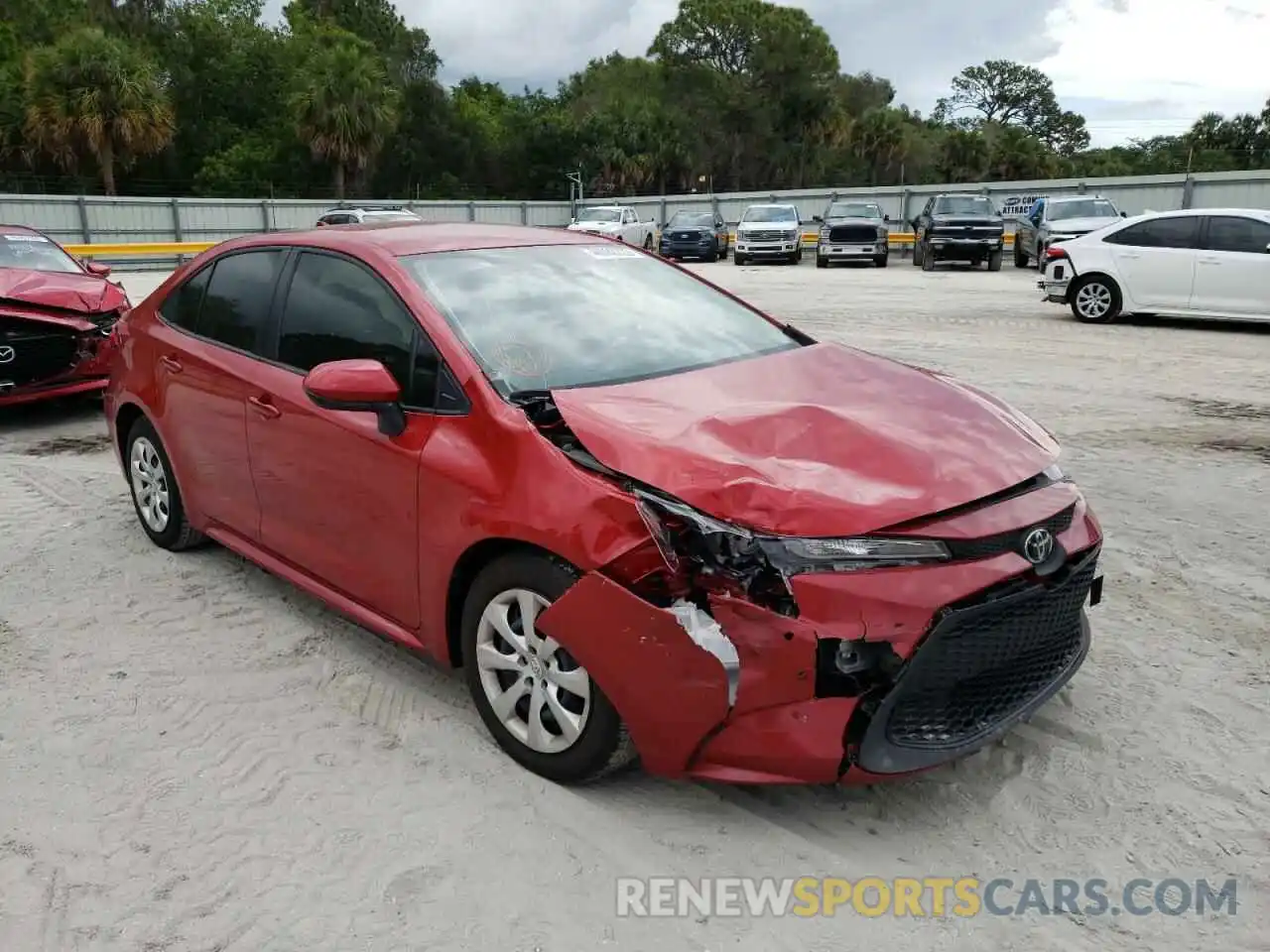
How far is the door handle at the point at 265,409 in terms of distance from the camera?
3930 mm

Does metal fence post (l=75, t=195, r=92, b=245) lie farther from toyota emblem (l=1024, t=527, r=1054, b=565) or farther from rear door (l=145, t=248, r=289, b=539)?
toyota emblem (l=1024, t=527, r=1054, b=565)

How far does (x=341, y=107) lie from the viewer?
40.8m

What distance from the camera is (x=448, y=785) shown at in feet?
10.3

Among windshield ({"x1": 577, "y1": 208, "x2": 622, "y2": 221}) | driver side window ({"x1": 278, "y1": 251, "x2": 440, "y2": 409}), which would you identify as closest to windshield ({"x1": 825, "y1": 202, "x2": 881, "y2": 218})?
windshield ({"x1": 577, "y1": 208, "x2": 622, "y2": 221})

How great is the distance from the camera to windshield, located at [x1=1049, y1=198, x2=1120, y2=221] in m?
21.9

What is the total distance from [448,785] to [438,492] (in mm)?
911

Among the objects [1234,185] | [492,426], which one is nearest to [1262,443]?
[492,426]

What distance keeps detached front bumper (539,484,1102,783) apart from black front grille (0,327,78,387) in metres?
6.58

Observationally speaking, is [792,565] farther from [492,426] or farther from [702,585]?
[492,426]

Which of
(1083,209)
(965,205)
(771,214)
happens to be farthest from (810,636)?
(771,214)

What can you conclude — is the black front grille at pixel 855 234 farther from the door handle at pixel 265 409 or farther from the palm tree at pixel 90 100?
the palm tree at pixel 90 100

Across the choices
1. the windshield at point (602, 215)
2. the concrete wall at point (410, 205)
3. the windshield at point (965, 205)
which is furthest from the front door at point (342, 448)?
the windshield at point (602, 215)

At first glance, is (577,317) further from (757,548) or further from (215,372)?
(215,372)

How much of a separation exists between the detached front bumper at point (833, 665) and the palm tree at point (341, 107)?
139 feet
